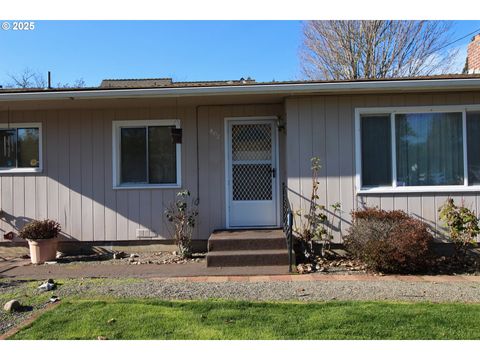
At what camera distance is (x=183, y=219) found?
8102 millimetres

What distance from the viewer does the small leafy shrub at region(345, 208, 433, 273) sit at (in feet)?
21.1

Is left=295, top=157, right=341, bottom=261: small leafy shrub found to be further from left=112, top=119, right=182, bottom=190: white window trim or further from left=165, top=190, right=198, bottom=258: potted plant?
left=112, top=119, right=182, bottom=190: white window trim

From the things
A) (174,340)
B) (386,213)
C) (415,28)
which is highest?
(415,28)

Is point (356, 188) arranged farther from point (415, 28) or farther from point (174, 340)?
point (415, 28)

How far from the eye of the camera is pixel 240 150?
336 inches

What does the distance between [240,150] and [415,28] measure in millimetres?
16925

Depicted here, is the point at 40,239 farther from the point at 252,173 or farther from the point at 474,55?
the point at 474,55

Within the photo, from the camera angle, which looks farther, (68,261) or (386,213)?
(68,261)

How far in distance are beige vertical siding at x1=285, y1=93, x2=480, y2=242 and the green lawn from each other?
301 cm

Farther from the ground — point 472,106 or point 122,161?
point 472,106

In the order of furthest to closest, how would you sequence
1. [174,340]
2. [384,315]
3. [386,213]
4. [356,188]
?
[356,188], [386,213], [384,315], [174,340]

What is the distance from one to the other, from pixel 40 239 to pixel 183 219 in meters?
2.61

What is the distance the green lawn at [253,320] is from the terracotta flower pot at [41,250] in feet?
10.8

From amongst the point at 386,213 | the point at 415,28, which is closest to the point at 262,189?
the point at 386,213
